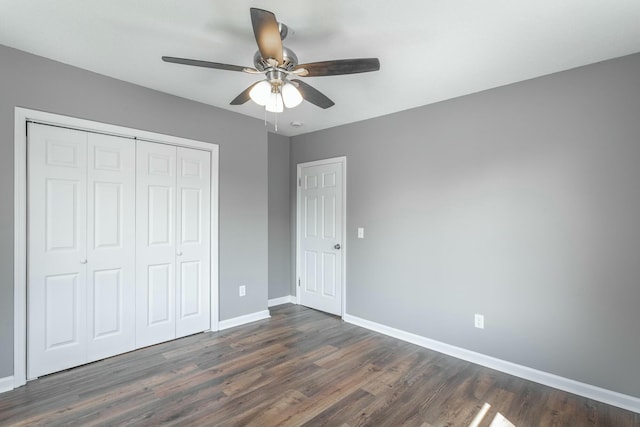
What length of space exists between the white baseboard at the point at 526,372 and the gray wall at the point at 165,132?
1763mm

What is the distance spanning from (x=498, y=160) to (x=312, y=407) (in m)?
2.50

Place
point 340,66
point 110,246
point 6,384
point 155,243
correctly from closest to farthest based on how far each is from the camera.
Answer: point 340,66, point 6,384, point 110,246, point 155,243

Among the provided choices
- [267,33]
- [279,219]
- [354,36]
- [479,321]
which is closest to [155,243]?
[279,219]

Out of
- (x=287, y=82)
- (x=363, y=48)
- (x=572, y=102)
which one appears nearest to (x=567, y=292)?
(x=572, y=102)

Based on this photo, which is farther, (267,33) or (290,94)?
(290,94)

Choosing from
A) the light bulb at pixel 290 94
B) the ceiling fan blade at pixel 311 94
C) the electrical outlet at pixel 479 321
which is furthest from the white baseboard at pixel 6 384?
the electrical outlet at pixel 479 321

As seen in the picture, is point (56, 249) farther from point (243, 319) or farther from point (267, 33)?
point (267, 33)

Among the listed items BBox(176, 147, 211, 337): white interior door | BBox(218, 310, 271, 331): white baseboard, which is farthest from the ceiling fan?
BBox(218, 310, 271, 331): white baseboard

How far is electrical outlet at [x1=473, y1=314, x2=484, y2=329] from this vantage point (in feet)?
9.50

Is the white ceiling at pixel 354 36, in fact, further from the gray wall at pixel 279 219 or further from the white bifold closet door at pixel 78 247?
the gray wall at pixel 279 219

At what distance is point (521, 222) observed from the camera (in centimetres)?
270

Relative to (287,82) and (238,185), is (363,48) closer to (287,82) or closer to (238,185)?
(287,82)

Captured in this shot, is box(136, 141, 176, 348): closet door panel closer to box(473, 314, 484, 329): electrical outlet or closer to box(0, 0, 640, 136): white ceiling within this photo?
box(0, 0, 640, 136): white ceiling

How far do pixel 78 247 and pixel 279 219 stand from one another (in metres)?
2.45
